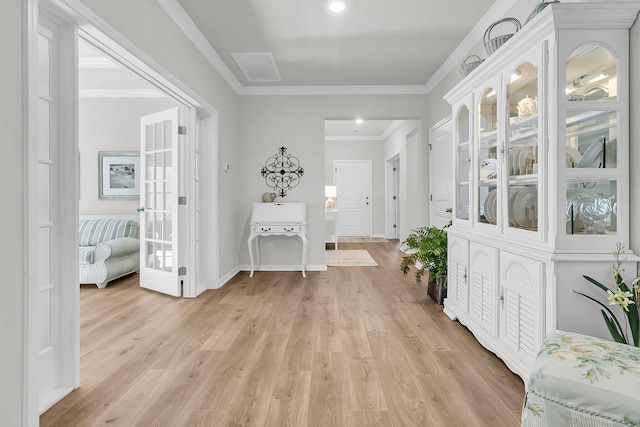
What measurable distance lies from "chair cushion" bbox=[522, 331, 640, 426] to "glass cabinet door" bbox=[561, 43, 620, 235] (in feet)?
1.99

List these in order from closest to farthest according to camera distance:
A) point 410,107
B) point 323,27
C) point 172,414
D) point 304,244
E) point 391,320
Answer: point 172,414, point 391,320, point 323,27, point 304,244, point 410,107

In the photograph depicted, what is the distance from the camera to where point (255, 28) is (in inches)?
128

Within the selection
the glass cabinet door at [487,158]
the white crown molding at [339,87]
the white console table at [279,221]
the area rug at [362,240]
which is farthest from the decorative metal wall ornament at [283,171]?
the area rug at [362,240]

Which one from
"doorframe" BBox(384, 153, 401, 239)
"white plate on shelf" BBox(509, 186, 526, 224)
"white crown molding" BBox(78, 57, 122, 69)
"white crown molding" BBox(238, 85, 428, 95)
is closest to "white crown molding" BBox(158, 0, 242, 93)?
"white crown molding" BBox(238, 85, 428, 95)

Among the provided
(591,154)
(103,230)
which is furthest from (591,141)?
(103,230)

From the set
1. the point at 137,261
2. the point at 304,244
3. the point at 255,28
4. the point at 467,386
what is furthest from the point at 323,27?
the point at 137,261

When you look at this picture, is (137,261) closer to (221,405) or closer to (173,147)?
(173,147)

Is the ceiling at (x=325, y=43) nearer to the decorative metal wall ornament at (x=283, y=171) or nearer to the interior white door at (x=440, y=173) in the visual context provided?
the interior white door at (x=440, y=173)

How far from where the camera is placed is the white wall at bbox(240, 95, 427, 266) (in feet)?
15.9

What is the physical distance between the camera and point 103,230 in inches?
173

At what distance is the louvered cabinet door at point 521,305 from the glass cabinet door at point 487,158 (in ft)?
1.16

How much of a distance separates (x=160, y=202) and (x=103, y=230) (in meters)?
1.21

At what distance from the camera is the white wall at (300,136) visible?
4844mm

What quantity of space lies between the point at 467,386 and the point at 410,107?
150 inches
